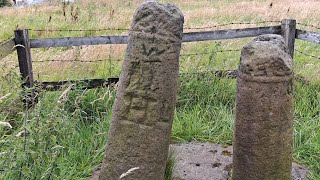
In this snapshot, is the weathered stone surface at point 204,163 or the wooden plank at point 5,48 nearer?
the weathered stone surface at point 204,163

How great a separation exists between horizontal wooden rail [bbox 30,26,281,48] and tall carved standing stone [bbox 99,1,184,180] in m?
2.12

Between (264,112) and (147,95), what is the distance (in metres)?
0.97

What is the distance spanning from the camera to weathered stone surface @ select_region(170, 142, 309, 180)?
4.13 m

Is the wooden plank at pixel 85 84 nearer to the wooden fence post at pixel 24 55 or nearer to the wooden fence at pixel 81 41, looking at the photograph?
the wooden fence at pixel 81 41

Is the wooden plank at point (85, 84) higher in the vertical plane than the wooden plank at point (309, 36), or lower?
lower

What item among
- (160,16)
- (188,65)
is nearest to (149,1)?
(160,16)

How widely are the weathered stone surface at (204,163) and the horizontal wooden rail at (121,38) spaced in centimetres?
162

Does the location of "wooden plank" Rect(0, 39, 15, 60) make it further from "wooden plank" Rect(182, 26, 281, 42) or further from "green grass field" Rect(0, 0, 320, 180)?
"wooden plank" Rect(182, 26, 281, 42)

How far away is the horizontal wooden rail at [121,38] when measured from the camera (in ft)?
17.5

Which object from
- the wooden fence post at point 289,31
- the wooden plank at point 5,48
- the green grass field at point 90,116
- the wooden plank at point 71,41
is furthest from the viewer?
the wooden fence post at point 289,31

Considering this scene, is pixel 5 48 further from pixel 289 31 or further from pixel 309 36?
pixel 309 36

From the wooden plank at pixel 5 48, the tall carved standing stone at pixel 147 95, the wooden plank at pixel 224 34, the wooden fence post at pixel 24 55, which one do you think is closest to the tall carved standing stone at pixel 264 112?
the tall carved standing stone at pixel 147 95

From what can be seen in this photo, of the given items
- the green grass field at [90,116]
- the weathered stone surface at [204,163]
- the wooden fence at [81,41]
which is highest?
the wooden fence at [81,41]

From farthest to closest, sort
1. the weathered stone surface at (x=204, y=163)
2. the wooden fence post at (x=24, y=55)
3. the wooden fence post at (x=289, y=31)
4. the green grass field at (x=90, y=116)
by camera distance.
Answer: the wooden fence post at (x=289, y=31)
the wooden fence post at (x=24, y=55)
the weathered stone surface at (x=204, y=163)
the green grass field at (x=90, y=116)
